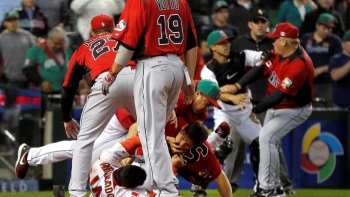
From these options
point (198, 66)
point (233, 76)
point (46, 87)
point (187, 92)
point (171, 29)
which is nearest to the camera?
point (171, 29)

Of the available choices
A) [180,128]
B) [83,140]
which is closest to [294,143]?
[180,128]

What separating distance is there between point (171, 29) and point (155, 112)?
756 mm

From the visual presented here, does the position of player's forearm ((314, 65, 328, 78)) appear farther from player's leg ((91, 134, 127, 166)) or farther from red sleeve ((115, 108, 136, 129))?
player's leg ((91, 134, 127, 166))

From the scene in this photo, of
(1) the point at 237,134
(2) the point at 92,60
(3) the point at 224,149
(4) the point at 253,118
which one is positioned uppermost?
(2) the point at 92,60

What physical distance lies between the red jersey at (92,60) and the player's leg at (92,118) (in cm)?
12

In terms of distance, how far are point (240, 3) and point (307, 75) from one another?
5.02 metres

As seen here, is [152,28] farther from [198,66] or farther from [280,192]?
[198,66]

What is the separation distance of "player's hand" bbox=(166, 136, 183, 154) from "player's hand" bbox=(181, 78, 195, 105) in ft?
1.42

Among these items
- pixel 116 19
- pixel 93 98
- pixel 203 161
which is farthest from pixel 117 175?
pixel 116 19

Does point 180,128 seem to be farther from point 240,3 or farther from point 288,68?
point 240,3

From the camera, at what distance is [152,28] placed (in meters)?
8.08

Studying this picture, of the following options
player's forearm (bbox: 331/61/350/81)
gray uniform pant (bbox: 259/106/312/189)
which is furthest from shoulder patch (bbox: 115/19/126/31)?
player's forearm (bbox: 331/61/350/81)

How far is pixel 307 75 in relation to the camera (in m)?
11.1

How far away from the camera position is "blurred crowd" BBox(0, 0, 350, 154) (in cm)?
1379
